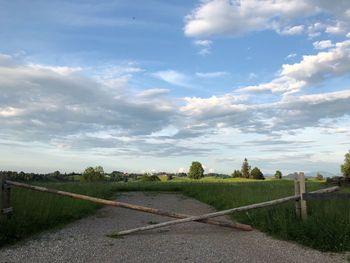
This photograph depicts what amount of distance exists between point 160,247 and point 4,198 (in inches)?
185

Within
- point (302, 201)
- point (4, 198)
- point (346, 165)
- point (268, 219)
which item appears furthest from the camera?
point (346, 165)

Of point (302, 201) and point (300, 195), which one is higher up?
point (300, 195)

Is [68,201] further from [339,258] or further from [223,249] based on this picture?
[339,258]

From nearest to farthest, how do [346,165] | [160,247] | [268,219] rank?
[160,247], [268,219], [346,165]

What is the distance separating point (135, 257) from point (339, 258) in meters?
3.97

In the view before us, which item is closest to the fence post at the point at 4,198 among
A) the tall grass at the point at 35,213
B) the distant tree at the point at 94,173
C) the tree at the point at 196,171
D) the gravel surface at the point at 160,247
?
the tall grass at the point at 35,213

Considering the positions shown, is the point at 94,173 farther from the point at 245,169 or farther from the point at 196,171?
the point at 245,169

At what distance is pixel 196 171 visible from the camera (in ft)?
203

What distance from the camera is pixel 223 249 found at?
9664 millimetres

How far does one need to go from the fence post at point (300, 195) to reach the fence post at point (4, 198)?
24.6ft

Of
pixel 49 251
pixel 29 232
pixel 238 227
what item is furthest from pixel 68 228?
pixel 238 227

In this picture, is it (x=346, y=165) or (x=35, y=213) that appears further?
(x=346, y=165)

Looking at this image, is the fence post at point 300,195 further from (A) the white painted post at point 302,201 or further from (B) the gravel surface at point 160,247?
(B) the gravel surface at point 160,247

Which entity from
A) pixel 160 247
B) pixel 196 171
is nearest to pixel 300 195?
pixel 160 247
